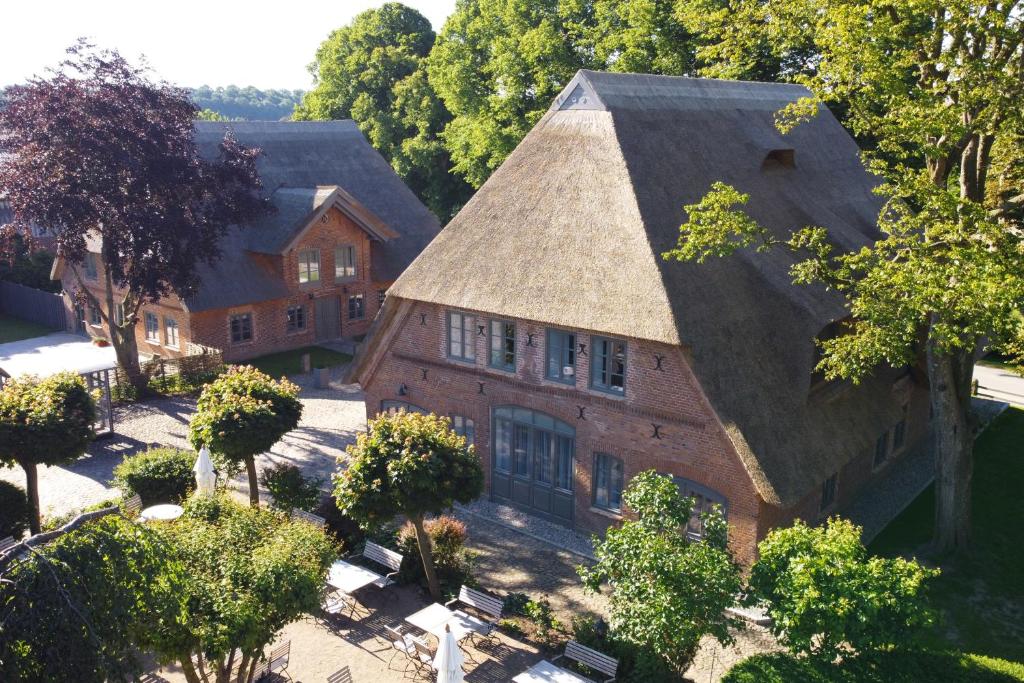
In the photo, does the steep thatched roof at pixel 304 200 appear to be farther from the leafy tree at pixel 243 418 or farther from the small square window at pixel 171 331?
the leafy tree at pixel 243 418

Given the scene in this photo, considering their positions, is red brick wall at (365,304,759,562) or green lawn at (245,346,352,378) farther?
green lawn at (245,346,352,378)

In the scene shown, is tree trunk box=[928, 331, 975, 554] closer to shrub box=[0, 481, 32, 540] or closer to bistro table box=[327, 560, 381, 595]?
bistro table box=[327, 560, 381, 595]

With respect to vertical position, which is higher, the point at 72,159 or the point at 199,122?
the point at 199,122

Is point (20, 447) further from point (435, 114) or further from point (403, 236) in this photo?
point (435, 114)

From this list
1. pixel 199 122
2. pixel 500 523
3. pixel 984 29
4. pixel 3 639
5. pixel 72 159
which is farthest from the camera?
pixel 199 122

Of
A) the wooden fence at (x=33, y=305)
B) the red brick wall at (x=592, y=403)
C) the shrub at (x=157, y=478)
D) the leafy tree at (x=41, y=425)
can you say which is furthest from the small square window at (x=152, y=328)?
the red brick wall at (x=592, y=403)

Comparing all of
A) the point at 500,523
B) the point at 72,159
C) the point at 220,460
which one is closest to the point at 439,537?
the point at 500,523

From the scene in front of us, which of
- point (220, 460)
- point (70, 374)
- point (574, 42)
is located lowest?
point (220, 460)

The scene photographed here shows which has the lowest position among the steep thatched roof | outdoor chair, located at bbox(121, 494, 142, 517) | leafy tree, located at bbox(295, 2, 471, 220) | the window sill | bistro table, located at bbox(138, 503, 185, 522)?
the window sill

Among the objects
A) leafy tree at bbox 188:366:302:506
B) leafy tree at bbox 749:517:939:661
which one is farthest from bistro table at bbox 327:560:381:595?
leafy tree at bbox 749:517:939:661
